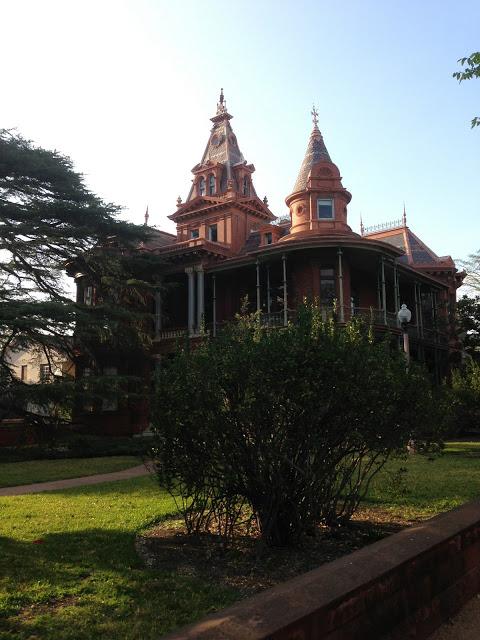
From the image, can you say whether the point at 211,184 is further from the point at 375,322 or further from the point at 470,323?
the point at 470,323

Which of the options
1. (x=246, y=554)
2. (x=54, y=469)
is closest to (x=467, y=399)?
(x=54, y=469)

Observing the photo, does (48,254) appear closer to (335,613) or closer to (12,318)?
(12,318)

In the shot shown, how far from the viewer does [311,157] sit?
106ft

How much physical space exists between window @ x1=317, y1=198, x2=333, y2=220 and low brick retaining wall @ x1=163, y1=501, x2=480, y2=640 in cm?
2689

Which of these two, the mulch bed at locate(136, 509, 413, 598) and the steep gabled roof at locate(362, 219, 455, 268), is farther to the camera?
the steep gabled roof at locate(362, 219, 455, 268)

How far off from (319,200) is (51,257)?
569 inches

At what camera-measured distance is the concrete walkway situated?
12.0m

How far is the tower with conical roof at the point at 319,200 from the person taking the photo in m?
30.7

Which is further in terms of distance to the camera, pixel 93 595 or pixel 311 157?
pixel 311 157

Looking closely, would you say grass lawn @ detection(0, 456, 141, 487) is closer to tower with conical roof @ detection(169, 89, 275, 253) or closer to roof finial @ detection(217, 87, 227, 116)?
tower with conical roof @ detection(169, 89, 275, 253)

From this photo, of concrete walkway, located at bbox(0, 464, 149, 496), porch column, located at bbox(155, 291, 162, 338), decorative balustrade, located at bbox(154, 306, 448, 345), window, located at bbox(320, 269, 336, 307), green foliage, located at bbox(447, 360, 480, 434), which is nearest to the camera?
concrete walkway, located at bbox(0, 464, 149, 496)

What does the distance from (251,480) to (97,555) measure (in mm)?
1800

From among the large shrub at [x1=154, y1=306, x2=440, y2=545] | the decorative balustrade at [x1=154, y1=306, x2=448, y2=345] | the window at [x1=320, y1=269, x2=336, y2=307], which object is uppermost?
the window at [x1=320, y1=269, x2=336, y2=307]

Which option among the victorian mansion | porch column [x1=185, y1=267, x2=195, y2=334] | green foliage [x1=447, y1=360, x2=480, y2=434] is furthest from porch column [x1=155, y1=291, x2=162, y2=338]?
green foliage [x1=447, y1=360, x2=480, y2=434]
